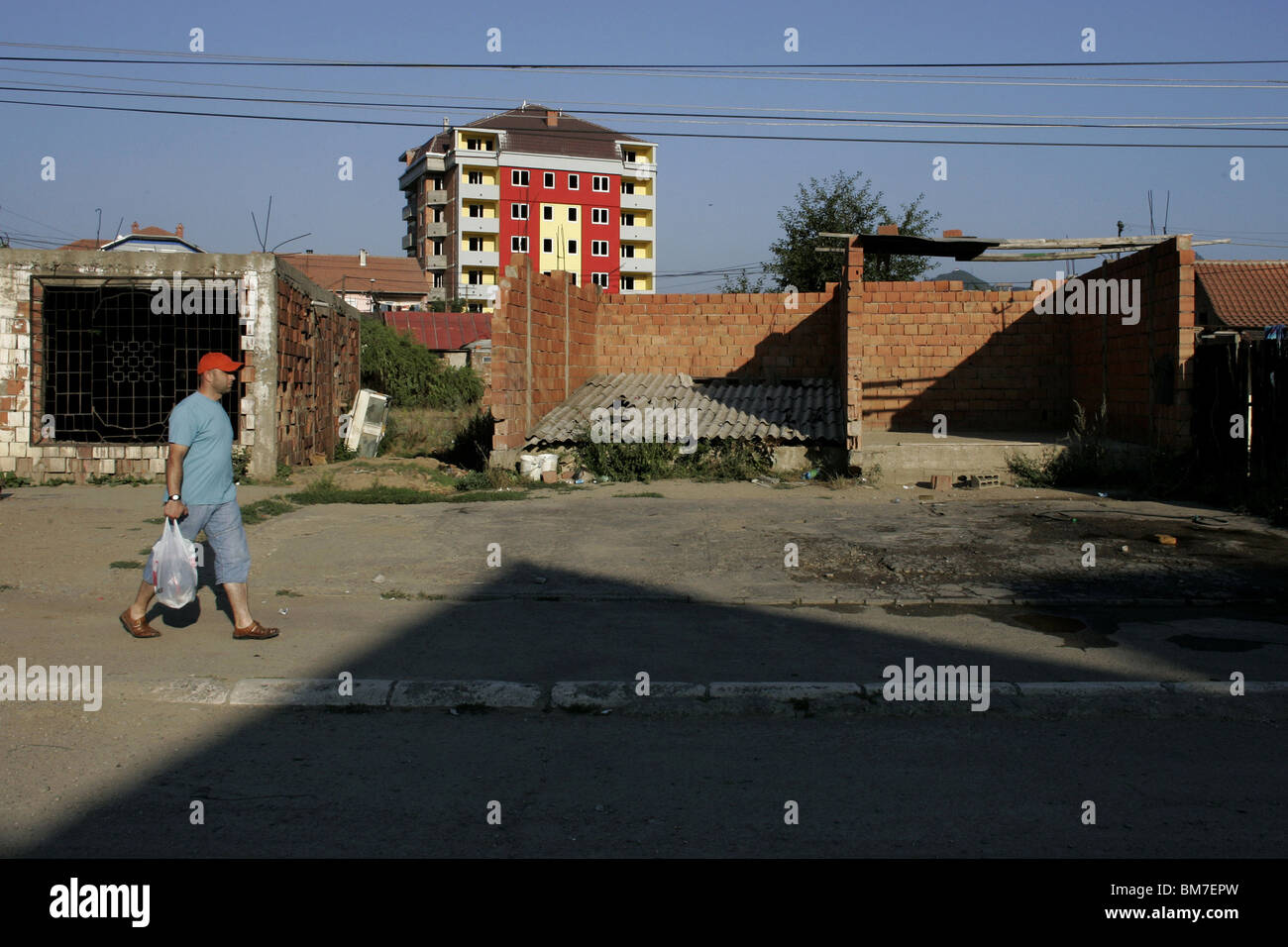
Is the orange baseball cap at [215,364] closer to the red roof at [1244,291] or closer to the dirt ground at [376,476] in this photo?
the dirt ground at [376,476]

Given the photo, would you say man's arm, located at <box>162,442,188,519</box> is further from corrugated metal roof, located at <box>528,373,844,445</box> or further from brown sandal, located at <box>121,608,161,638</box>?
corrugated metal roof, located at <box>528,373,844,445</box>

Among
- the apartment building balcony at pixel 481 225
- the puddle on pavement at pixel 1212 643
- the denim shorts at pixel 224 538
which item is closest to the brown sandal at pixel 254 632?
the denim shorts at pixel 224 538

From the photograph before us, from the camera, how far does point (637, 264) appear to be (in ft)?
262

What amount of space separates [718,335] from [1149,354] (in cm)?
756

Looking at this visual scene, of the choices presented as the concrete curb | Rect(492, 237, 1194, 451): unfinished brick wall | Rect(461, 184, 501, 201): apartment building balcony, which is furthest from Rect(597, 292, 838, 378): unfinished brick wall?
Rect(461, 184, 501, 201): apartment building balcony

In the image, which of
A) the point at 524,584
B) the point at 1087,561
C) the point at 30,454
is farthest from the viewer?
the point at 30,454

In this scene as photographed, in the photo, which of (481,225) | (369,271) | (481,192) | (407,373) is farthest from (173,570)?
(481,225)

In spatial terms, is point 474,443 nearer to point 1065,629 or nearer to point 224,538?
point 224,538

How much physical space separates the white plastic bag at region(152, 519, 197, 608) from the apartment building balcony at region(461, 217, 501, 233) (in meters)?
72.7

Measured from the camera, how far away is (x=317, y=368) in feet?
60.4

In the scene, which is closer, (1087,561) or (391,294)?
(1087,561)
